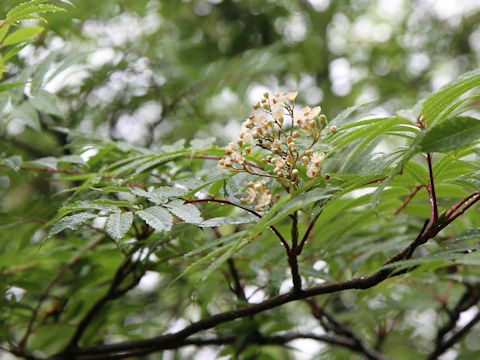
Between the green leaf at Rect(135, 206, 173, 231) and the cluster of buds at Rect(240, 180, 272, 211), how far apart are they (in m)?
0.15

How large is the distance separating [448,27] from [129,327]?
3.21 meters

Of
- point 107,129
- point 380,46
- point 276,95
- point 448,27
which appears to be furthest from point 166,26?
point 276,95

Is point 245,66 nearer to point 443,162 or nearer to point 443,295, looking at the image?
point 443,295

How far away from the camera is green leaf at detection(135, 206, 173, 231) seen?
3.55ft

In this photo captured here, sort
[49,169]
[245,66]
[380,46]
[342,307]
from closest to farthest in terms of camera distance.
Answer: [49,169] → [245,66] → [342,307] → [380,46]

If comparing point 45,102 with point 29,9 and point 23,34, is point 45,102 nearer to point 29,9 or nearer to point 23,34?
point 23,34

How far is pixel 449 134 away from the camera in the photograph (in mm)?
922

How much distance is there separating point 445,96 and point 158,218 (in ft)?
1.82

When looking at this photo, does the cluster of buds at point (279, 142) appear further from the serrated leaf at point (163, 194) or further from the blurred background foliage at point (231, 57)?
the blurred background foliage at point (231, 57)

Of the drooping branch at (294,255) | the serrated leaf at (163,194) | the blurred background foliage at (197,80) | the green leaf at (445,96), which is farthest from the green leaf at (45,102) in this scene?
the green leaf at (445,96)

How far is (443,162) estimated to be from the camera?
3.76ft

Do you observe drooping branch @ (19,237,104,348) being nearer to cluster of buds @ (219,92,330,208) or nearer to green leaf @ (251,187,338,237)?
cluster of buds @ (219,92,330,208)

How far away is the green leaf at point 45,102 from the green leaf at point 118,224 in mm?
639

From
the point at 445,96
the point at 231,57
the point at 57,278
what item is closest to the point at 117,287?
the point at 57,278
